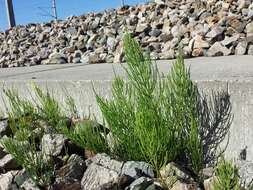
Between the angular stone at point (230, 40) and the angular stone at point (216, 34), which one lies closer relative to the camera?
the angular stone at point (230, 40)

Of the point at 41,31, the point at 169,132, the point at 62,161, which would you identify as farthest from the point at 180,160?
the point at 41,31

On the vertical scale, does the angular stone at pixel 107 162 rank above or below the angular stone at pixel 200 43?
below

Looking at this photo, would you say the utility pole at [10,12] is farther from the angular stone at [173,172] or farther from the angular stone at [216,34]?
the angular stone at [173,172]

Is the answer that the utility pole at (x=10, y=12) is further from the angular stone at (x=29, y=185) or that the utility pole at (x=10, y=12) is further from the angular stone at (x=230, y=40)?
the angular stone at (x=29, y=185)

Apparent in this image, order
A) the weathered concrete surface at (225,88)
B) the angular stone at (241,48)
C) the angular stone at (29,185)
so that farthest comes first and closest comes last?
the angular stone at (241,48) < the angular stone at (29,185) < the weathered concrete surface at (225,88)

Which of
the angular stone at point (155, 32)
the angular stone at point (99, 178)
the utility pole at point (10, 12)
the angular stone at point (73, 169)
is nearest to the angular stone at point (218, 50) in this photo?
the angular stone at point (155, 32)

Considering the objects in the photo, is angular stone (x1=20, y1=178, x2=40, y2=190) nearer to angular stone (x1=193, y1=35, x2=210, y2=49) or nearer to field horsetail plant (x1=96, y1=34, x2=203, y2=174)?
field horsetail plant (x1=96, y1=34, x2=203, y2=174)

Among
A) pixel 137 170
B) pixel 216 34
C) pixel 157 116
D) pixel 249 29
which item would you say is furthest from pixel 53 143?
pixel 249 29

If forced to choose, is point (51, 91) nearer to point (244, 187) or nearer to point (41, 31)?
point (244, 187)

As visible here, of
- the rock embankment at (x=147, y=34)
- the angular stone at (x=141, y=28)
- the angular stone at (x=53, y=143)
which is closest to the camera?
the angular stone at (x=53, y=143)

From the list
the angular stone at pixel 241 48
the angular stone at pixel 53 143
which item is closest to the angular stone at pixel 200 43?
the angular stone at pixel 241 48

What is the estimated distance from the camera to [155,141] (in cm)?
202

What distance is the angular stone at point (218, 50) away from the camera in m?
3.70

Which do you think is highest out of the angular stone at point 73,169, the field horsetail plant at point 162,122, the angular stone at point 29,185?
the field horsetail plant at point 162,122
